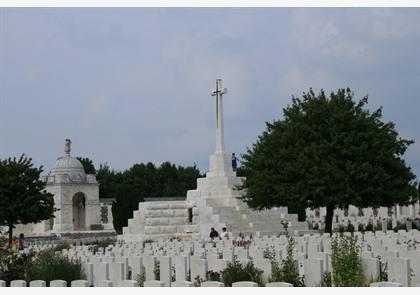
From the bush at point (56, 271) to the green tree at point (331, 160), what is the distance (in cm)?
1568

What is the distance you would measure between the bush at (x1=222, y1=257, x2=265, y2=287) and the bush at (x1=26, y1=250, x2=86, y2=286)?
2851mm

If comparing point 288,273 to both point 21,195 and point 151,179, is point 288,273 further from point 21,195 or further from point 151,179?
point 151,179

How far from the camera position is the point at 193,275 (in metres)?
11.9

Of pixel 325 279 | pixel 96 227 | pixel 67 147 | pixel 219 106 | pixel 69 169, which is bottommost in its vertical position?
pixel 325 279

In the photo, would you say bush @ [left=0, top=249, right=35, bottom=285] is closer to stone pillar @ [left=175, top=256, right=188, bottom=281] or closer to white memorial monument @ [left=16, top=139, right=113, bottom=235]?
stone pillar @ [left=175, top=256, right=188, bottom=281]

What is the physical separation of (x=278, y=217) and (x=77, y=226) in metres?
25.6

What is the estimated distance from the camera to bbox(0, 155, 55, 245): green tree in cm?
3572

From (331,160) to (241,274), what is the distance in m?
17.1

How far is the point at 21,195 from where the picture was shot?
3609 cm

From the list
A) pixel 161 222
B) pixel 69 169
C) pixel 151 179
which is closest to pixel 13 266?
pixel 161 222

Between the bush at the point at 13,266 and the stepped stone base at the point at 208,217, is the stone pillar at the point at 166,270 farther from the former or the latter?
the stepped stone base at the point at 208,217

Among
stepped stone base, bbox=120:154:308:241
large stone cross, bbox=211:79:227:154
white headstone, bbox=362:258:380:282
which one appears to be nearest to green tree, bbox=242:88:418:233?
A: stepped stone base, bbox=120:154:308:241

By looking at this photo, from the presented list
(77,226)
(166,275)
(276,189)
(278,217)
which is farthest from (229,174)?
(166,275)

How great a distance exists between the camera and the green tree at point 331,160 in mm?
27406
